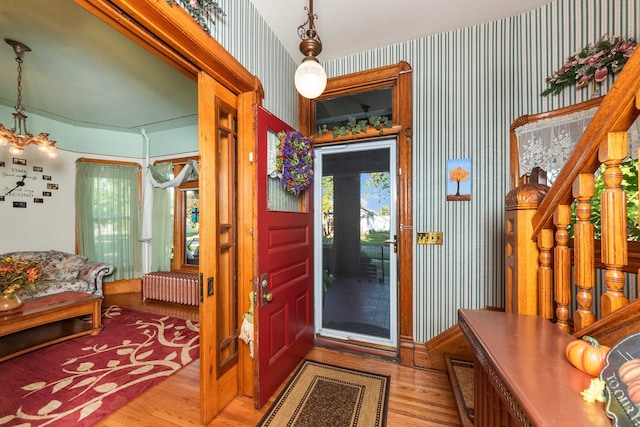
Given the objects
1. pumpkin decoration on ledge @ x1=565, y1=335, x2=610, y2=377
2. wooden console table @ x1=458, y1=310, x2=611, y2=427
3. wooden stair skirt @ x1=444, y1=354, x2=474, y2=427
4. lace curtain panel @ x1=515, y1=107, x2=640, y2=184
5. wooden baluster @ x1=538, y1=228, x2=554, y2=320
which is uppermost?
lace curtain panel @ x1=515, y1=107, x2=640, y2=184

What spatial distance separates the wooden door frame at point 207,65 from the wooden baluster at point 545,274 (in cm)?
162

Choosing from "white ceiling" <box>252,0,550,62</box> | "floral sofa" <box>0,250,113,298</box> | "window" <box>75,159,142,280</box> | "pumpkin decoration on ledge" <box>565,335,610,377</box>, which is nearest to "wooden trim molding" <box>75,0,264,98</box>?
"white ceiling" <box>252,0,550,62</box>

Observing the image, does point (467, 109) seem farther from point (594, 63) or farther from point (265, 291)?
point (265, 291)

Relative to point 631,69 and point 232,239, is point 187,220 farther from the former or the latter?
point 631,69

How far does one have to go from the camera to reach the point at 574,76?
1.92 metres

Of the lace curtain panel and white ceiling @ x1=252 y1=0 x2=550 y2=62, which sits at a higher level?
white ceiling @ x1=252 y1=0 x2=550 y2=62

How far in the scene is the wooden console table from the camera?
582 millimetres

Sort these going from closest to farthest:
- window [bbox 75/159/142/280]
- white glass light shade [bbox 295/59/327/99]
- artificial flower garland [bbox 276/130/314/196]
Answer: white glass light shade [bbox 295/59/327/99]
artificial flower garland [bbox 276/130/314/196]
window [bbox 75/159/142/280]

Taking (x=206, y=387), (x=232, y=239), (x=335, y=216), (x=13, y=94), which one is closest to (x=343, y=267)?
(x=335, y=216)

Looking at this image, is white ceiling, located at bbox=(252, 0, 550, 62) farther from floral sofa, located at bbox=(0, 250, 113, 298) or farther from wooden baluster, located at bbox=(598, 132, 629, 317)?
floral sofa, located at bbox=(0, 250, 113, 298)

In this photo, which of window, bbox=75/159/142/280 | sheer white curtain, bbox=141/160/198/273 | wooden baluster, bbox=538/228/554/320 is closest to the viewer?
wooden baluster, bbox=538/228/554/320

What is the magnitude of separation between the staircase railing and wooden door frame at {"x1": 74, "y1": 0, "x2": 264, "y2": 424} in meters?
1.57

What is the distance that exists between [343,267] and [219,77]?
2.19 m

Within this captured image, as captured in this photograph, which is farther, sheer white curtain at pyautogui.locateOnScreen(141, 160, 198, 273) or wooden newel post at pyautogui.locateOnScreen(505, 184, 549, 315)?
sheer white curtain at pyautogui.locateOnScreen(141, 160, 198, 273)
